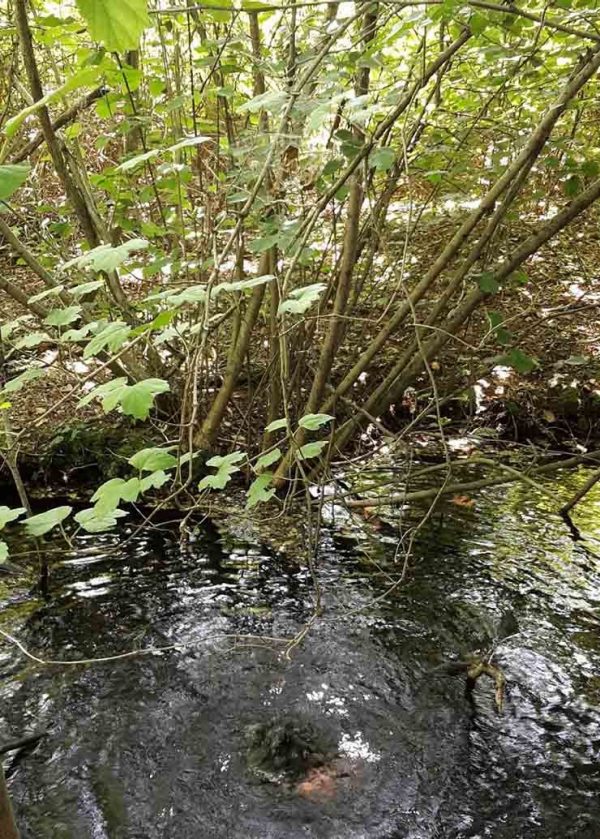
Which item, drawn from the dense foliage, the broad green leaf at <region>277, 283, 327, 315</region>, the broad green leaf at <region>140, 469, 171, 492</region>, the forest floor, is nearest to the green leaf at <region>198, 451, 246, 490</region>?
the dense foliage

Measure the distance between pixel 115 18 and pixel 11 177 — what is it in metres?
0.23

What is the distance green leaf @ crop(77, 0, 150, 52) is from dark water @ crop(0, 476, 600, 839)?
2.15m

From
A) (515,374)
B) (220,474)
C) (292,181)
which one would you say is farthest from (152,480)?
(515,374)

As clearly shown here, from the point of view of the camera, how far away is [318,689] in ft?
8.50

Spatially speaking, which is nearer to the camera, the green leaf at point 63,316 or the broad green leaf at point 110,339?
the broad green leaf at point 110,339

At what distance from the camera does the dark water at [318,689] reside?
204 centimetres

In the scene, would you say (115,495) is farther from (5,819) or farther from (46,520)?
(5,819)

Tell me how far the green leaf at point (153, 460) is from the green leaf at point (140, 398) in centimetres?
27

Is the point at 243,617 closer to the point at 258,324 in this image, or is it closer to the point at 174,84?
the point at 258,324

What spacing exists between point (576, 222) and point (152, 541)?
4.44 m

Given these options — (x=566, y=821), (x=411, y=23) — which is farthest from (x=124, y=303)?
(x=566, y=821)

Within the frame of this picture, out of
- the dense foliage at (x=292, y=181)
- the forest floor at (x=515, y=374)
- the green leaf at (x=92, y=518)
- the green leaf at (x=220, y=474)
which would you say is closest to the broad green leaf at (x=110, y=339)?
the dense foliage at (x=292, y=181)

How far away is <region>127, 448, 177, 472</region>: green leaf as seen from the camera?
1.56 metres

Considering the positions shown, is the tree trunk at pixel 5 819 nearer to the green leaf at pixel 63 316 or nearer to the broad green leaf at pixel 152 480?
the broad green leaf at pixel 152 480
